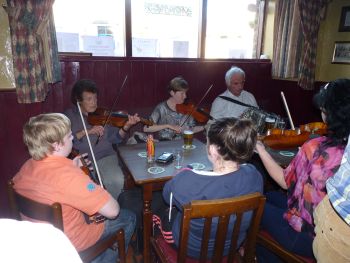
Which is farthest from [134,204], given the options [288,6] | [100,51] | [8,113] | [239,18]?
[288,6]

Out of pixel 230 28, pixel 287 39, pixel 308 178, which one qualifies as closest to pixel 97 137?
pixel 308 178

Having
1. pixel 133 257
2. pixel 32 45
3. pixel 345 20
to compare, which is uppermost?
pixel 345 20

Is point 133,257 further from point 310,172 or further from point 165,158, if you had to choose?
point 310,172

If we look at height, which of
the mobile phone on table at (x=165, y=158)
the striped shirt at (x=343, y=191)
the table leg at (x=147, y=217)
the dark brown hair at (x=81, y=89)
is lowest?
the table leg at (x=147, y=217)

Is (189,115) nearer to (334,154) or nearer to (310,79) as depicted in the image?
(334,154)

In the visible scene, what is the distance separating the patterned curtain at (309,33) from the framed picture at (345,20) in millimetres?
229

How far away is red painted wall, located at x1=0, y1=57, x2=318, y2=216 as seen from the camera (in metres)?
2.55

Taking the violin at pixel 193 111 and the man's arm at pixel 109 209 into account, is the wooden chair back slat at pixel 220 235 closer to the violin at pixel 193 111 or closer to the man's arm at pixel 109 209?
the man's arm at pixel 109 209

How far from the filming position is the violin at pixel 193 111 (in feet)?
9.11

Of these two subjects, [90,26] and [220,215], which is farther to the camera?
[90,26]

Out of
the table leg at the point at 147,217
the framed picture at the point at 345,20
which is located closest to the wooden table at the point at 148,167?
the table leg at the point at 147,217

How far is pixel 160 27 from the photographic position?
10.7ft

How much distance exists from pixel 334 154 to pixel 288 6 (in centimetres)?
301

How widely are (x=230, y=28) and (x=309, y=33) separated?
1.04 m
